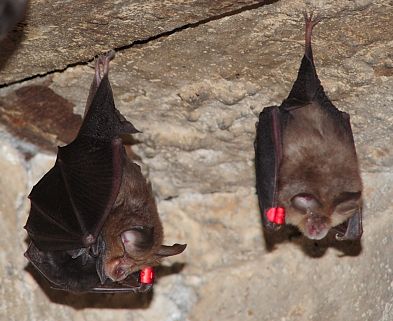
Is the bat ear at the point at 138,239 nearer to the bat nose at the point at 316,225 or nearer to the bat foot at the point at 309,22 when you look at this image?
the bat nose at the point at 316,225

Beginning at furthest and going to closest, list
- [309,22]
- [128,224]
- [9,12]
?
1. [128,224]
2. [309,22]
3. [9,12]

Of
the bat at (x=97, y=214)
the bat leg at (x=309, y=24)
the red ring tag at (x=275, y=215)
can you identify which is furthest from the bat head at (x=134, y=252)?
the bat leg at (x=309, y=24)

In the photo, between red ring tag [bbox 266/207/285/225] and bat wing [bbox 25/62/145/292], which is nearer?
bat wing [bbox 25/62/145/292]

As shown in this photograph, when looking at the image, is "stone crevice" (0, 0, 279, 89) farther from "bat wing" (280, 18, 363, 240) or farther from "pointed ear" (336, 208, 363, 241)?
"pointed ear" (336, 208, 363, 241)

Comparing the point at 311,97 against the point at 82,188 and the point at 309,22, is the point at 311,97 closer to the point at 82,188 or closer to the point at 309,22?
the point at 309,22

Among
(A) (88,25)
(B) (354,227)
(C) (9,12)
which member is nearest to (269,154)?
(B) (354,227)

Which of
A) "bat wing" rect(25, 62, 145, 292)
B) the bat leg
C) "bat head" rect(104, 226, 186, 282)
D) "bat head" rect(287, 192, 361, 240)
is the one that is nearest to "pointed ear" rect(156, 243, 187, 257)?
"bat head" rect(104, 226, 186, 282)
